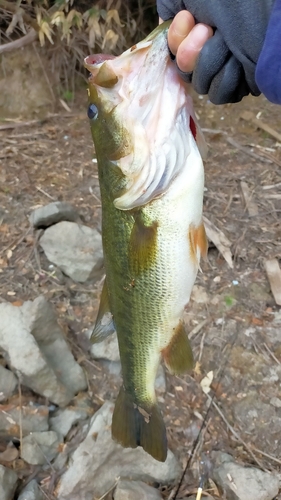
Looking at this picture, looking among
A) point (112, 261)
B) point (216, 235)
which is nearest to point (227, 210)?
Result: point (216, 235)

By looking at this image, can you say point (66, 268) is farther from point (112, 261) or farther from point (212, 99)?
point (212, 99)

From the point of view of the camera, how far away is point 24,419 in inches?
101

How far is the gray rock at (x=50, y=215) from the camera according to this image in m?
3.47

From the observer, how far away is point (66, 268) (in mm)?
3273

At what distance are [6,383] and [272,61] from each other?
2.05 meters

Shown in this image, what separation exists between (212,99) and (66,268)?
2.09 meters

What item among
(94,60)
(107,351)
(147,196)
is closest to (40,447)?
(107,351)

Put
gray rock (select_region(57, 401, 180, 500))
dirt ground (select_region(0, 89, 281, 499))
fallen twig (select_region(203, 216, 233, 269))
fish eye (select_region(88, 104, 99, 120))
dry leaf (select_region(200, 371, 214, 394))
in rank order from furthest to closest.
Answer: fallen twig (select_region(203, 216, 233, 269)), dry leaf (select_region(200, 371, 214, 394)), dirt ground (select_region(0, 89, 281, 499)), gray rock (select_region(57, 401, 180, 500)), fish eye (select_region(88, 104, 99, 120))

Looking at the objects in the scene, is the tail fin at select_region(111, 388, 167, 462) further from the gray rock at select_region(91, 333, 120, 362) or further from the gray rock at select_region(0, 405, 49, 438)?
the gray rock at select_region(91, 333, 120, 362)

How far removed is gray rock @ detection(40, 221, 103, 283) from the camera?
128 inches

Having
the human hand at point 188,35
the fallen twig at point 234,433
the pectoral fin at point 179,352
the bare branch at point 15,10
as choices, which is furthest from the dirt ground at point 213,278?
the human hand at point 188,35

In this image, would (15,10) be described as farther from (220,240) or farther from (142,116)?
(142,116)

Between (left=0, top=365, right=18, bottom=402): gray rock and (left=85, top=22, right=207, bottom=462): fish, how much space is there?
0.95m

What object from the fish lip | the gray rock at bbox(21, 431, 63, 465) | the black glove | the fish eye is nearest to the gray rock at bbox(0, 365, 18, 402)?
the gray rock at bbox(21, 431, 63, 465)
